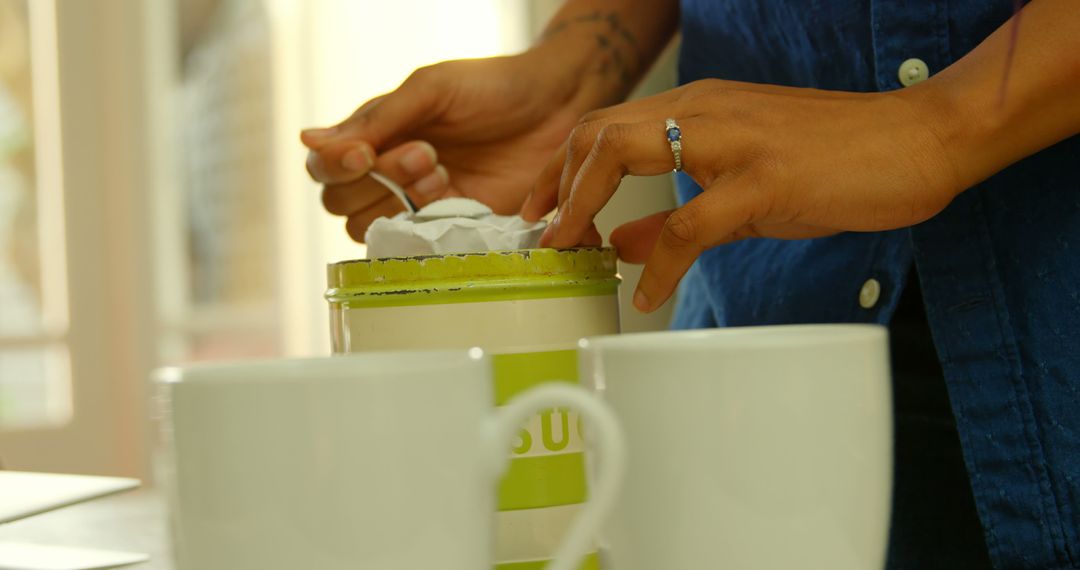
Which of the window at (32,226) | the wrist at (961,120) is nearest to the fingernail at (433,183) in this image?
the wrist at (961,120)

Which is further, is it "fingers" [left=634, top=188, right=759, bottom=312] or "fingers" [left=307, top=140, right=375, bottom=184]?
"fingers" [left=307, top=140, right=375, bottom=184]

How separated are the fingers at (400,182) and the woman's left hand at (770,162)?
27cm

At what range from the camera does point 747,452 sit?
33 cm

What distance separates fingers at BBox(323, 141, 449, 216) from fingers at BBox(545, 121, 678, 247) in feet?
0.88

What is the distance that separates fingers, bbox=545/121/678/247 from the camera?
54cm

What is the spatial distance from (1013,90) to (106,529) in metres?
0.57

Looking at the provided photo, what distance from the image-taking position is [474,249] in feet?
1.82

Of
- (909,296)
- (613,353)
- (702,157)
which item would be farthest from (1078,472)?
(613,353)

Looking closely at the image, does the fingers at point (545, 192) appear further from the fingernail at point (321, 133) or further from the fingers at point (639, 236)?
the fingernail at point (321, 133)

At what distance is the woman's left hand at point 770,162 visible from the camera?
530 millimetres

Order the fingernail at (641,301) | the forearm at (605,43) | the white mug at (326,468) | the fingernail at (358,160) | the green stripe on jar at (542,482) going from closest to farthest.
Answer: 1. the white mug at (326,468)
2. the green stripe on jar at (542,482)
3. the fingernail at (641,301)
4. the fingernail at (358,160)
5. the forearm at (605,43)

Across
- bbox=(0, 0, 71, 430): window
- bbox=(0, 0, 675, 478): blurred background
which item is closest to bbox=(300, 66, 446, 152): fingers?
bbox=(0, 0, 675, 478): blurred background

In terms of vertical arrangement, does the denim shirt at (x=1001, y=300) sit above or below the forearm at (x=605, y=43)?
below

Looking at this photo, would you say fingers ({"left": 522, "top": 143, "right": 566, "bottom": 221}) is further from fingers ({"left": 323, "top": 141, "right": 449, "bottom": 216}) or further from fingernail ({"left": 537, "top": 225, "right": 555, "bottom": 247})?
fingers ({"left": 323, "top": 141, "right": 449, "bottom": 216})
